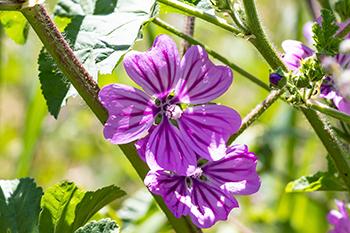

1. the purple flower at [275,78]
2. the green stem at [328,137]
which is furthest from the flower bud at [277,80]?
the green stem at [328,137]

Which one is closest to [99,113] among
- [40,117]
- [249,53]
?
[40,117]

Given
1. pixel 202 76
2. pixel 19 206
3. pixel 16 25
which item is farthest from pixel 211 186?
pixel 16 25

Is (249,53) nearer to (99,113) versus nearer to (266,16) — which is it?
(266,16)

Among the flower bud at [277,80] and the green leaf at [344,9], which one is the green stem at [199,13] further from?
the green leaf at [344,9]

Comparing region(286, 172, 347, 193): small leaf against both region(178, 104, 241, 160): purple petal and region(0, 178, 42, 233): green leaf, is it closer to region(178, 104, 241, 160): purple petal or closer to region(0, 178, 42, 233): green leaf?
region(178, 104, 241, 160): purple petal

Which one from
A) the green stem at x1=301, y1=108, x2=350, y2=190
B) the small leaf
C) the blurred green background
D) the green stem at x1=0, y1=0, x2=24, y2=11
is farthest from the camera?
the blurred green background

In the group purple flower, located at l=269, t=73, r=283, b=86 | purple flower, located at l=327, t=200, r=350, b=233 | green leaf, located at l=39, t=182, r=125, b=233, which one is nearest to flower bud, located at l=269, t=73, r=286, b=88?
purple flower, located at l=269, t=73, r=283, b=86

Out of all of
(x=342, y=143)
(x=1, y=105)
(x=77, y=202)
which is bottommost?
(x=1, y=105)
